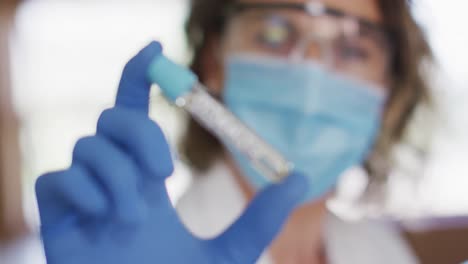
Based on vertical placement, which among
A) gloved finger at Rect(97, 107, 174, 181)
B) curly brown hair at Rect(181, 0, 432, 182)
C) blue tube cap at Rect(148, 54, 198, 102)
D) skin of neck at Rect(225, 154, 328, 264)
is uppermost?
blue tube cap at Rect(148, 54, 198, 102)

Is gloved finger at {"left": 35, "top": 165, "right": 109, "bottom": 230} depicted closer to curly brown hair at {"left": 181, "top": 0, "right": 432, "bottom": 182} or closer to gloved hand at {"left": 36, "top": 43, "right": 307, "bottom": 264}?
gloved hand at {"left": 36, "top": 43, "right": 307, "bottom": 264}

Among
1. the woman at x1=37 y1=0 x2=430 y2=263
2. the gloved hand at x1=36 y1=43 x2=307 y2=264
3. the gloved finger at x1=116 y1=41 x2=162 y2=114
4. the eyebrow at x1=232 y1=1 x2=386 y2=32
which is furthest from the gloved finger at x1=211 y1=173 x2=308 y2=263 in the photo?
the eyebrow at x1=232 y1=1 x2=386 y2=32

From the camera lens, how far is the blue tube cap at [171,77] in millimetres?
430

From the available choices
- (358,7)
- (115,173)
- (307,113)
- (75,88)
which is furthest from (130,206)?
(75,88)

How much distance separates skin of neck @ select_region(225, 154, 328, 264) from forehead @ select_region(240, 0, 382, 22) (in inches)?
10.4

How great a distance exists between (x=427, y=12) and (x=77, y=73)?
888 millimetres

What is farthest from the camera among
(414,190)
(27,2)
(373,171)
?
(27,2)

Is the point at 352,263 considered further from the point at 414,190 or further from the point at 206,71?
the point at 414,190

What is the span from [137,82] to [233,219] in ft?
1.44

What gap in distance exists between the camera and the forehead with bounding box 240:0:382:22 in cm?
84

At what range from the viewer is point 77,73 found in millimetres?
1562

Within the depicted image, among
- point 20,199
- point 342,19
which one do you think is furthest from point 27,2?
point 342,19

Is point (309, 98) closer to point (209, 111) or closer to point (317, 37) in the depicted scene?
point (317, 37)

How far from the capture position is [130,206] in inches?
16.2
